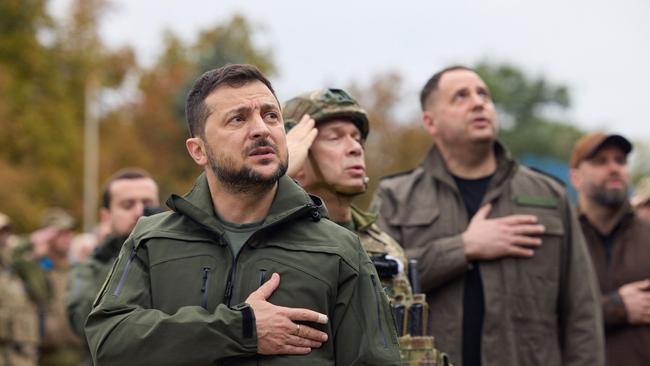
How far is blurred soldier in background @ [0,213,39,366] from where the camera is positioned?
43.9 ft

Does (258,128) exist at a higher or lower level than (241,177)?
higher

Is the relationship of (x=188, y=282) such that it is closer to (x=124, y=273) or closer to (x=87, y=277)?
(x=124, y=273)

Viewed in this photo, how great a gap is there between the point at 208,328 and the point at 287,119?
2.43m

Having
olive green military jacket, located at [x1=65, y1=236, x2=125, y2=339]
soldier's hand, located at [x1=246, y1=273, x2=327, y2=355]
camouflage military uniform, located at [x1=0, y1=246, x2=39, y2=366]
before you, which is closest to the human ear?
soldier's hand, located at [x1=246, y1=273, x2=327, y2=355]

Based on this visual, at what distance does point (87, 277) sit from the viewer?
8.40m

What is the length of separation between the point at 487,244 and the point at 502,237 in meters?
0.11

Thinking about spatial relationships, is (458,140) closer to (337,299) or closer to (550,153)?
(337,299)

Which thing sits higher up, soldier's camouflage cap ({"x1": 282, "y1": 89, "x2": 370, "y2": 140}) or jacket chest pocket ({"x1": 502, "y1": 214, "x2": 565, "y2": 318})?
soldier's camouflage cap ({"x1": 282, "y1": 89, "x2": 370, "y2": 140})

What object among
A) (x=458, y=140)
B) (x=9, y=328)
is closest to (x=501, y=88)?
(x=9, y=328)

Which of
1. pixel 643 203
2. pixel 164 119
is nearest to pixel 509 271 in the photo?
pixel 643 203

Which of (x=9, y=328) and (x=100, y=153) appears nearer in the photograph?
(x=9, y=328)

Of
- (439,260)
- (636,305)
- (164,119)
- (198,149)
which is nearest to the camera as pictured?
(198,149)

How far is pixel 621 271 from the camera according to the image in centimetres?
842

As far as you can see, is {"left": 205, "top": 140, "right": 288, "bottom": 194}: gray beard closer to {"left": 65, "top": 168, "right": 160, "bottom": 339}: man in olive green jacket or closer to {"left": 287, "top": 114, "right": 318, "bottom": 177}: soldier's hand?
{"left": 287, "top": 114, "right": 318, "bottom": 177}: soldier's hand
